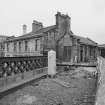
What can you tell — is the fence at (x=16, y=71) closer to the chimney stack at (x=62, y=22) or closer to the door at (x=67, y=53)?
the door at (x=67, y=53)

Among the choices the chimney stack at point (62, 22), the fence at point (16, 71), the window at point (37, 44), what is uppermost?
the chimney stack at point (62, 22)

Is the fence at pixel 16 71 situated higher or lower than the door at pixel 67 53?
lower

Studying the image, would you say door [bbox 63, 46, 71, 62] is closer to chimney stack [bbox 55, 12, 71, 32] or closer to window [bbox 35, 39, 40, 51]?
chimney stack [bbox 55, 12, 71, 32]

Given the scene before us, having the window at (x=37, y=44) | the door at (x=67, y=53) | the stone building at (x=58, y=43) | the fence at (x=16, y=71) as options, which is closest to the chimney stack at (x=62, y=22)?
the stone building at (x=58, y=43)

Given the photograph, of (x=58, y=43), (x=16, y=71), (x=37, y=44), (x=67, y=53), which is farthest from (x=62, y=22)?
(x=16, y=71)

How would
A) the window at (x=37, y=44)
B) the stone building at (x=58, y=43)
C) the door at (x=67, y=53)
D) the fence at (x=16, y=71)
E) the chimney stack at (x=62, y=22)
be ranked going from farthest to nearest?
the chimney stack at (x=62, y=22)
the door at (x=67, y=53)
the window at (x=37, y=44)
the stone building at (x=58, y=43)
the fence at (x=16, y=71)

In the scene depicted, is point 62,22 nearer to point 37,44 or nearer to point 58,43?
point 58,43

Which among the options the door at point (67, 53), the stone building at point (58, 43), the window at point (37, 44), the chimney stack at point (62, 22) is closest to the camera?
the stone building at point (58, 43)

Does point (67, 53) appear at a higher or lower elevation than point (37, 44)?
lower

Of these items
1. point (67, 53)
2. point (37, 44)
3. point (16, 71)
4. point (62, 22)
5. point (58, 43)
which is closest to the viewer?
point (16, 71)

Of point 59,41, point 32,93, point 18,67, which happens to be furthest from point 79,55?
point 32,93

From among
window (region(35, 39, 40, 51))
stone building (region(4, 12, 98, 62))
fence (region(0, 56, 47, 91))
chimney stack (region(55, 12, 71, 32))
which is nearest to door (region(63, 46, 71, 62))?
stone building (region(4, 12, 98, 62))

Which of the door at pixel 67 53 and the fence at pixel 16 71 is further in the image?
the door at pixel 67 53

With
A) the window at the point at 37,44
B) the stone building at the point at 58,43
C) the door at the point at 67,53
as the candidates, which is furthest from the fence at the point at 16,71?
the door at the point at 67,53
